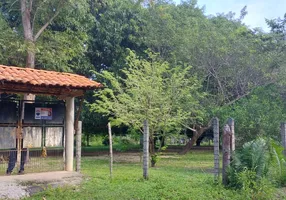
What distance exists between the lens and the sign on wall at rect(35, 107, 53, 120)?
918 cm

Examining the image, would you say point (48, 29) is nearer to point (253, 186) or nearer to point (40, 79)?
point (40, 79)

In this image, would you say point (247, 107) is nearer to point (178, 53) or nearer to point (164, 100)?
point (164, 100)

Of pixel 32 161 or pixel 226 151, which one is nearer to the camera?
pixel 226 151

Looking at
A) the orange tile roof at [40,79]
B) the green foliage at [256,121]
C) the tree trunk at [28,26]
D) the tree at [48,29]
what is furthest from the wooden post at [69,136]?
the green foliage at [256,121]

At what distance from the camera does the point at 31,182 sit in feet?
25.5

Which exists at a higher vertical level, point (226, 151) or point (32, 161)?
point (226, 151)

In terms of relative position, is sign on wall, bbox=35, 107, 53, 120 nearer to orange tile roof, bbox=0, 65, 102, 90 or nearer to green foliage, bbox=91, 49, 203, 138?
orange tile roof, bbox=0, 65, 102, 90

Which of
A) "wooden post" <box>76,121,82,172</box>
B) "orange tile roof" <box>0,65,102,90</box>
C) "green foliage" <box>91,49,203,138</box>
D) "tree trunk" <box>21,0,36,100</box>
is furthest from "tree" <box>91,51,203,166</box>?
"orange tile roof" <box>0,65,102,90</box>

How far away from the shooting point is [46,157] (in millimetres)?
9125

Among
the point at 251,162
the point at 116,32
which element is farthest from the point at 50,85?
the point at 116,32

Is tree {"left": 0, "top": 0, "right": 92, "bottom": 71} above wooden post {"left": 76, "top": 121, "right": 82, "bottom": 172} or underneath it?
above

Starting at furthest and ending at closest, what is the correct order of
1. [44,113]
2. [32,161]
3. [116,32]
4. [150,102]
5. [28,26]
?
[116,32] < [28,26] < [150,102] < [44,113] < [32,161]

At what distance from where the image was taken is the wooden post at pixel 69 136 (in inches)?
369

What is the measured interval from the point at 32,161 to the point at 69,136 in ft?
3.76
